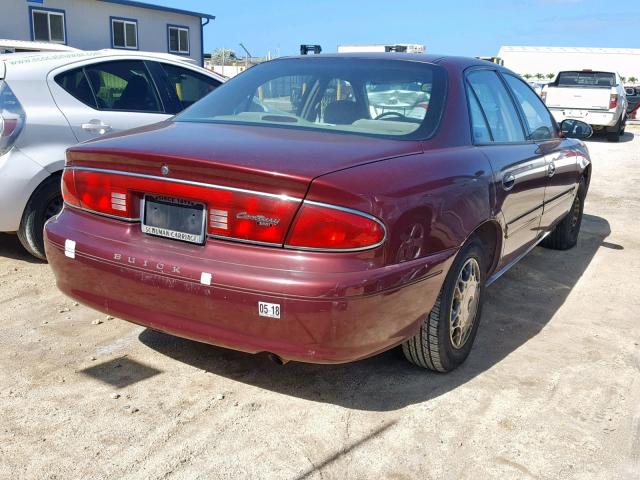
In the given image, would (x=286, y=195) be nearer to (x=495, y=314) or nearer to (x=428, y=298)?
(x=428, y=298)

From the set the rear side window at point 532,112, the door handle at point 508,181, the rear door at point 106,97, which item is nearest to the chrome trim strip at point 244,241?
the door handle at point 508,181

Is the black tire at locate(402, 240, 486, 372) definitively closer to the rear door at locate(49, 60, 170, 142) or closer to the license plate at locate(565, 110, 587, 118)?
the rear door at locate(49, 60, 170, 142)

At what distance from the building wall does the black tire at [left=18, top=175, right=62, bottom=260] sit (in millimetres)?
16036

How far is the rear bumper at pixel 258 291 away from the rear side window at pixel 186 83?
3013mm

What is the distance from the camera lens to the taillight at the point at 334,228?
2365 mm

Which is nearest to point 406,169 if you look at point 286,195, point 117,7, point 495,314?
point 286,195

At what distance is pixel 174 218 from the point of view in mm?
2629

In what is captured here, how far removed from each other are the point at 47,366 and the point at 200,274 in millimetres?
1208

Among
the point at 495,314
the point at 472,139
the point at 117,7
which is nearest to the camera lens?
the point at 472,139

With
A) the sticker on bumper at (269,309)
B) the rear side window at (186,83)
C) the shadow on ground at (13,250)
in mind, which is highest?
the rear side window at (186,83)

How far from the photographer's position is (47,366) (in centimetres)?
316

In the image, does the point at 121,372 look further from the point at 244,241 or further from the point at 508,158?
the point at 508,158

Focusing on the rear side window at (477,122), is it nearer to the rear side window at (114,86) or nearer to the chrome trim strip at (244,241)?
the chrome trim strip at (244,241)

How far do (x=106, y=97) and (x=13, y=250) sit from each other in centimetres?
141
